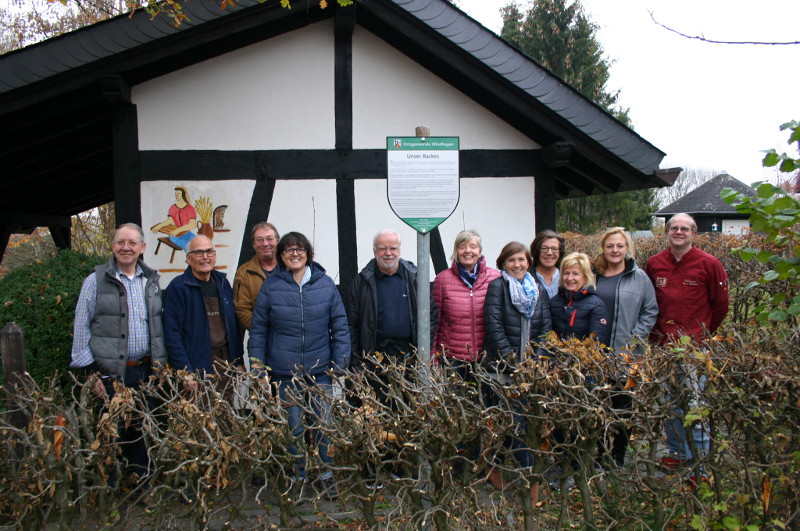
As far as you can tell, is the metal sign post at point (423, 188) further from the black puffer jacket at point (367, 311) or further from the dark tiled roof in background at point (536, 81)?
the dark tiled roof in background at point (536, 81)

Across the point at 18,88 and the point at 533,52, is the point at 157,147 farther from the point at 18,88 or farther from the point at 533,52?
the point at 533,52

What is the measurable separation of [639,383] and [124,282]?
308cm

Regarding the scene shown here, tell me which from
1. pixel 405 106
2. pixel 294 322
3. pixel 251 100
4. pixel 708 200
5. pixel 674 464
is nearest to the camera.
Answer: pixel 674 464

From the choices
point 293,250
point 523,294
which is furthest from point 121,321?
point 523,294

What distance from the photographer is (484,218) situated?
18.4 ft

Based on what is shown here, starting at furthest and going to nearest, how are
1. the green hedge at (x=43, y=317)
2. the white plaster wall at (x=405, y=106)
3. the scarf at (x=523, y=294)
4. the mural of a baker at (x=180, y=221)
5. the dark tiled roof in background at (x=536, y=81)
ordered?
the white plaster wall at (x=405, y=106) → the mural of a baker at (x=180, y=221) → the dark tiled roof in background at (x=536, y=81) → the green hedge at (x=43, y=317) → the scarf at (x=523, y=294)

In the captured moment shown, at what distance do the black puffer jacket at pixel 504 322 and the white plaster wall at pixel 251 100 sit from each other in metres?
2.36

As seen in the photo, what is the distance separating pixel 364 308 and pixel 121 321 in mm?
1542

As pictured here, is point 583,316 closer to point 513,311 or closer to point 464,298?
point 513,311

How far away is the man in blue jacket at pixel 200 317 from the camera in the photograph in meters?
3.78

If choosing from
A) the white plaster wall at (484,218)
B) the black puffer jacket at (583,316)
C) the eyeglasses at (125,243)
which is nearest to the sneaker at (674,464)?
the black puffer jacket at (583,316)

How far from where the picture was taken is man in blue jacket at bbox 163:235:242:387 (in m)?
3.78

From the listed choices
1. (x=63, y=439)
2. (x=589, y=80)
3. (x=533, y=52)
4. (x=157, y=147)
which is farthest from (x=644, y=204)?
(x=63, y=439)

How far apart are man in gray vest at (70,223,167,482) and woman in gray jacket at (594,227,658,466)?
298 centimetres
